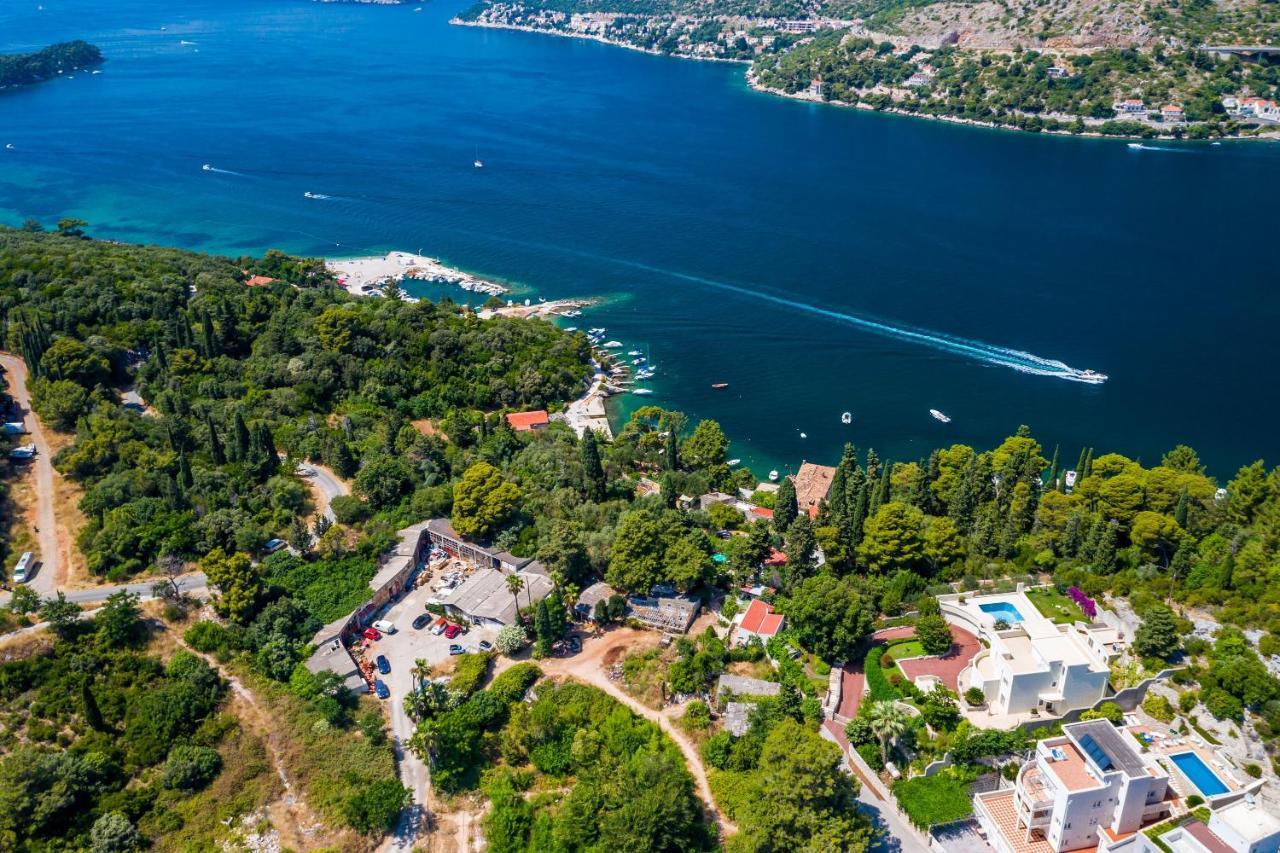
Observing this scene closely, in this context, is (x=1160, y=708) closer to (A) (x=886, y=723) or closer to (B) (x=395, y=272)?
(A) (x=886, y=723)

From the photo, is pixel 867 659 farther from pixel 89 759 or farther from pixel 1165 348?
pixel 1165 348

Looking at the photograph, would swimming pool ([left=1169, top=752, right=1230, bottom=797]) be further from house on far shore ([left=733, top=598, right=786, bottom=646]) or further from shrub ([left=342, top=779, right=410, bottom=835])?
shrub ([left=342, top=779, right=410, bottom=835])

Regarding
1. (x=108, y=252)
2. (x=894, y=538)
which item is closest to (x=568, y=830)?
(x=894, y=538)

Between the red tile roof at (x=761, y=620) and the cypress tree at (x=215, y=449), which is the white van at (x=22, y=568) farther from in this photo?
the red tile roof at (x=761, y=620)

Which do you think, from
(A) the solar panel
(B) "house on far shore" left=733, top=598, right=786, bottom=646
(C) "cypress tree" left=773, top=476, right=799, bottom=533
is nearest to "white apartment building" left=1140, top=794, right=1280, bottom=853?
(A) the solar panel

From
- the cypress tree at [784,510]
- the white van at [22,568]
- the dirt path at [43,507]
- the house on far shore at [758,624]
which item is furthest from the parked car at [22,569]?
the cypress tree at [784,510]

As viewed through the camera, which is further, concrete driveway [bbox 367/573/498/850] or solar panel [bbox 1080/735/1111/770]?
concrete driveway [bbox 367/573/498/850]
